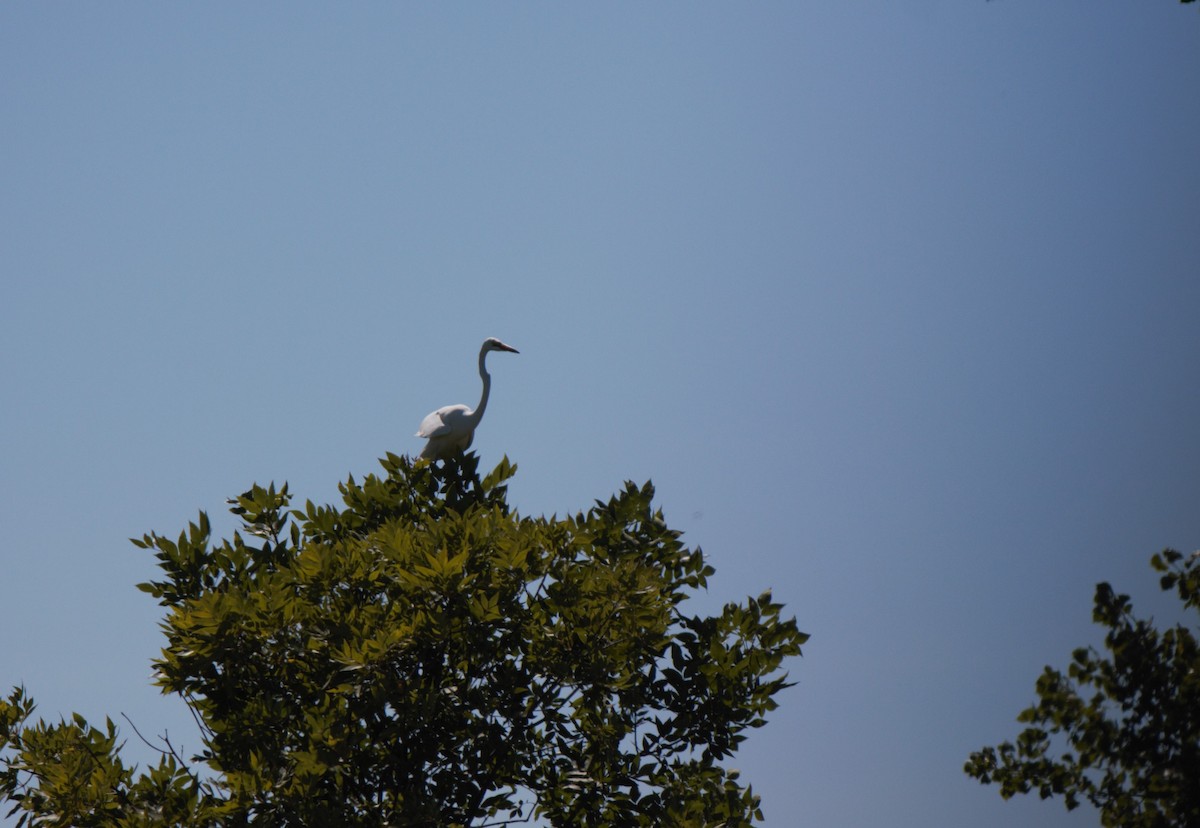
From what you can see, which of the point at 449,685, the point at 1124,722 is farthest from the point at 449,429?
the point at 1124,722

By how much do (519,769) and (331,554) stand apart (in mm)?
2883

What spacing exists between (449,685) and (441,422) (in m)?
5.33

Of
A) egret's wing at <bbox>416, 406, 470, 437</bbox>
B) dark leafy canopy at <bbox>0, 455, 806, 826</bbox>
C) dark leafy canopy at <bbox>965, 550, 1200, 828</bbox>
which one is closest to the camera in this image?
dark leafy canopy at <bbox>965, 550, 1200, 828</bbox>

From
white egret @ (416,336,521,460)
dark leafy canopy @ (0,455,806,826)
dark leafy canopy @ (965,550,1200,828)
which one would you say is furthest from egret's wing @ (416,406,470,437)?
dark leafy canopy @ (965,550,1200,828)

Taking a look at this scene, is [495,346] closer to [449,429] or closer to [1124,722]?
[449,429]

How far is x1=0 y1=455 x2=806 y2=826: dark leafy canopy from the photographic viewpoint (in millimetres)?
12344

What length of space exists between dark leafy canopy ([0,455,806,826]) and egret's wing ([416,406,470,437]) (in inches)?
157

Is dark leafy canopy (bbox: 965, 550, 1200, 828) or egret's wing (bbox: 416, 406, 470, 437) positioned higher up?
egret's wing (bbox: 416, 406, 470, 437)

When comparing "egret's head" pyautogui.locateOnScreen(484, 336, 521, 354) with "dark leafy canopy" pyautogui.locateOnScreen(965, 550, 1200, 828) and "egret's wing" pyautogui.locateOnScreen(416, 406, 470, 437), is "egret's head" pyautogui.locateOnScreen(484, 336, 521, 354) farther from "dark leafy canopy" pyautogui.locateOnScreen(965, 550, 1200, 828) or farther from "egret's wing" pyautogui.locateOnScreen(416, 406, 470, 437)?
"dark leafy canopy" pyautogui.locateOnScreen(965, 550, 1200, 828)

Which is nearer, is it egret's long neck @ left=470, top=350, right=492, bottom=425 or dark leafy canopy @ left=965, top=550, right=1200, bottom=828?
dark leafy canopy @ left=965, top=550, right=1200, bottom=828

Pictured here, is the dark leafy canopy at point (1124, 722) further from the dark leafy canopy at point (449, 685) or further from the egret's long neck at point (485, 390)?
the egret's long neck at point (485, 390)

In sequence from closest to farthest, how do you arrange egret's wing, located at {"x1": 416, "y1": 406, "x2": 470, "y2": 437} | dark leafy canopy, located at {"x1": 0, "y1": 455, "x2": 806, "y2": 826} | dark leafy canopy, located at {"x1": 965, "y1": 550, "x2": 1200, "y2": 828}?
dark leafy canopy, located at {"x1": 965, "y1": 550, "x2": 1200, "y2": 828} → dark leafy canopy, located at {"x1": 0, "y1": 455, "x2": 806, "y2": 826} → egret's wing, located at {"x1": 416, "y1": 406, "x2": 470, "y2": 437}

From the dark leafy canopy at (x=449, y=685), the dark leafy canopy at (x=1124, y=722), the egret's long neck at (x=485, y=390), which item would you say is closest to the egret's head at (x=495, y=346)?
the egret's long neck at (x=485, y=390)

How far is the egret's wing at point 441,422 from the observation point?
1752 cm
